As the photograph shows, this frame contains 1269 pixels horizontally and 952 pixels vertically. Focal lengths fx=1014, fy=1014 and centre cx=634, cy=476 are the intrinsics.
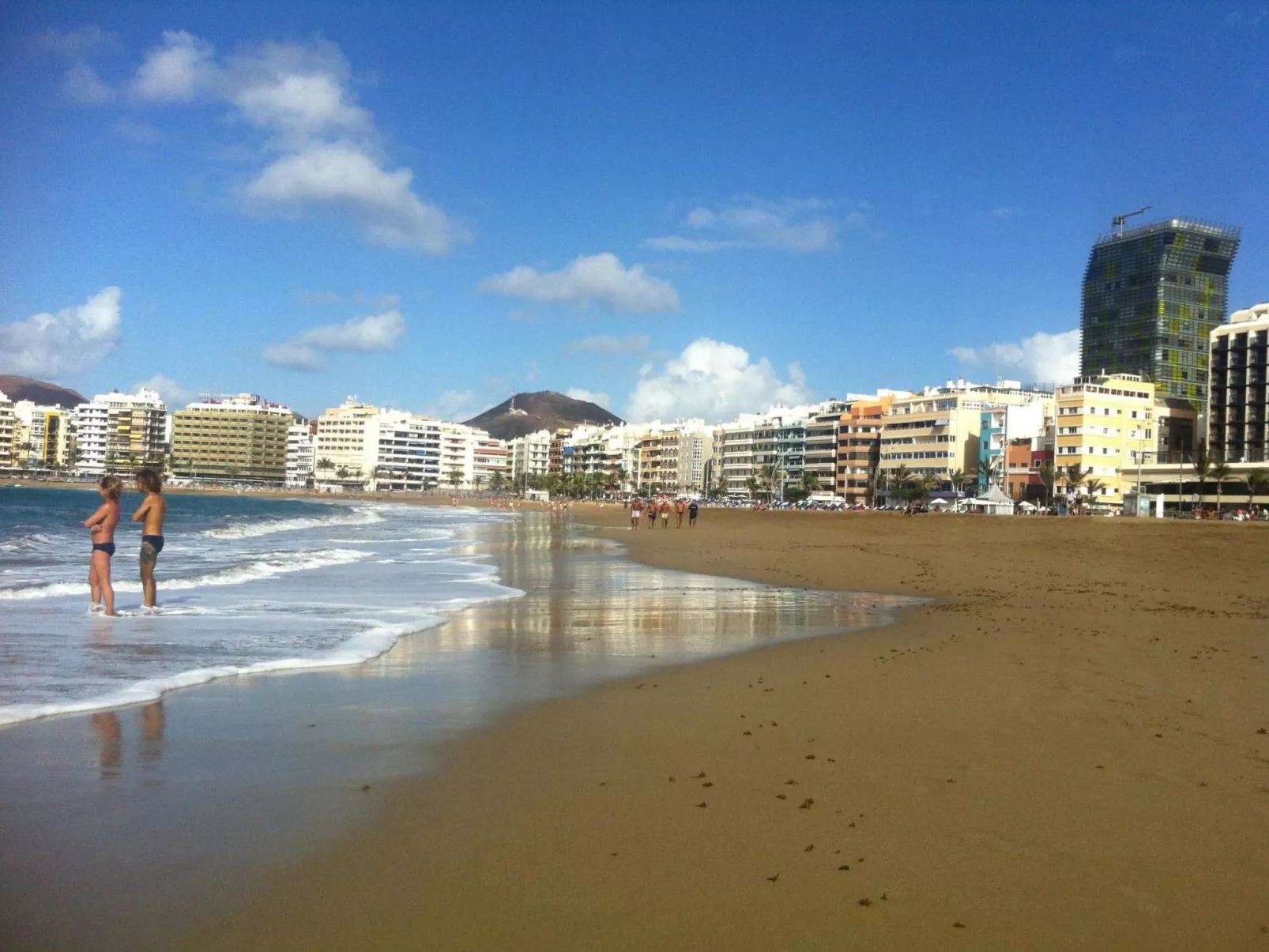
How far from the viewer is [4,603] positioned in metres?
12.8

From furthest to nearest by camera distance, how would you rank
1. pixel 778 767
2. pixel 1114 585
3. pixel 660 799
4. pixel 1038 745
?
1. pixel 1114 585
2. pixel 1038 745
3. pixel 778 767
4. pixel 660 799

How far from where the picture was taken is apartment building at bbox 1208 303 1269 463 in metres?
99.7

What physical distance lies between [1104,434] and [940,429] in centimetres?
1809

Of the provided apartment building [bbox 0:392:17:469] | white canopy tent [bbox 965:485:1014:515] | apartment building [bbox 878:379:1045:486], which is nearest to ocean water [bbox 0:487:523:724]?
white canopy tent [bbox 965:485:1014:515]

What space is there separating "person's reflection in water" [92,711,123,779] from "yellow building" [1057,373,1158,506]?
3897 inches

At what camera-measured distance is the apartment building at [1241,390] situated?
327 ft

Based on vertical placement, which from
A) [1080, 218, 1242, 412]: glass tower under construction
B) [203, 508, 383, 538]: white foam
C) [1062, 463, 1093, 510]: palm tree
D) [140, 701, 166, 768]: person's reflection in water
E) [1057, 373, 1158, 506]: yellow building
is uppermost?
[1080, 218, 1242, 412]: glass tower under construction

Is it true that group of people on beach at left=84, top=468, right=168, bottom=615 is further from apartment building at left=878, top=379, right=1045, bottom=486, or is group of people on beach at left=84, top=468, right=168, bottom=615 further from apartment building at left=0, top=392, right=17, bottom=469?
apartment building at left=0, top=392, right=17, bottom=469

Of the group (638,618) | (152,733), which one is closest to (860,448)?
(638,618)

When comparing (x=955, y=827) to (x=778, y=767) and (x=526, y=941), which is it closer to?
(x=778, y=767)

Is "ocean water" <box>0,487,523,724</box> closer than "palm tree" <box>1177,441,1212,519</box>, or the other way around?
"ocean water" <box>0,487,523,724</box>

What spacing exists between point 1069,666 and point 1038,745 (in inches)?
127

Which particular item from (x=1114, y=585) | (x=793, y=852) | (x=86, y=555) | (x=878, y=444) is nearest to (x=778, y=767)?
(x=793, y=852)

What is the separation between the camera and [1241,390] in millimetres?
101938
